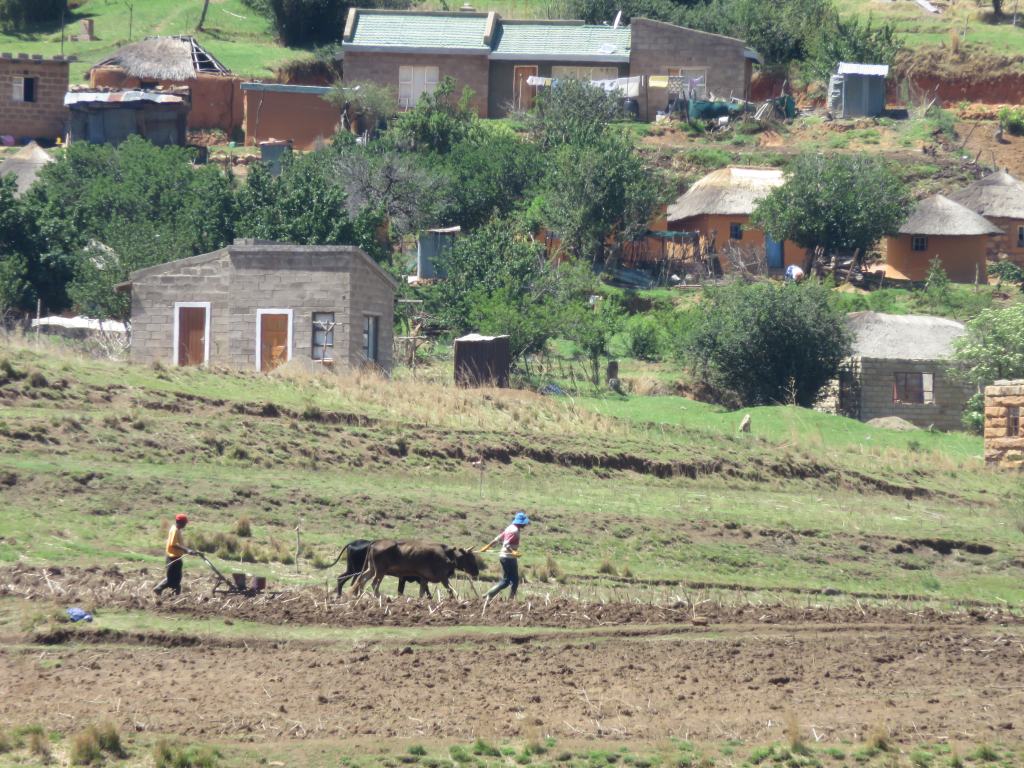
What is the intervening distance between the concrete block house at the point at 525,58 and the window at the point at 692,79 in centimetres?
4

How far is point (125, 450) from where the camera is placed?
27469mm

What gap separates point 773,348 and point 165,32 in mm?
45665

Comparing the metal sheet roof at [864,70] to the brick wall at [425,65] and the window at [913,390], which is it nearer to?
the brick wall at [425,65]

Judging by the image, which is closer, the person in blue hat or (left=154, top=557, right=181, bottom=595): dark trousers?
(left=154, top=557, right=181, bottom=595): dark trousers

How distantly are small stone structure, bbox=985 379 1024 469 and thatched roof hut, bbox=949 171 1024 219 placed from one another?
26176 millimetres

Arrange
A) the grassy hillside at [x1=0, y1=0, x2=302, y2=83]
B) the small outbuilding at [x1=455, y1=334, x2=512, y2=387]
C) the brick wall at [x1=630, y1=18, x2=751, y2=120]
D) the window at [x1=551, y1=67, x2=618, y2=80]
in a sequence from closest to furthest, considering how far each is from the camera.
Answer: the small outbuilding at [x1=455, y1=334, x2=512, y2=387], the brick wall at [x1=630, y1=18, x2=751, y2=120], the window at [x1=551, y1=67, x2=618, y2=80], the grassy hillside at [x1=0, y1=0, x2=302, y2=83]

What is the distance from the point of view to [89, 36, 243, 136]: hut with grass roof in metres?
72.3

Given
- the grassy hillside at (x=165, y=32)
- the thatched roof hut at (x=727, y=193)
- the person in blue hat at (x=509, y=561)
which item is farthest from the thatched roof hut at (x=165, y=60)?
the person in blue hat at (x=509, y=561)

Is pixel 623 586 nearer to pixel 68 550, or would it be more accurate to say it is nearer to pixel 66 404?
pixel 68 550

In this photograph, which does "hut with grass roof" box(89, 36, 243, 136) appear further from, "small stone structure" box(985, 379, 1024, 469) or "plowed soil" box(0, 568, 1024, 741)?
"plowed soil" box(0, 568, 1024, 741)

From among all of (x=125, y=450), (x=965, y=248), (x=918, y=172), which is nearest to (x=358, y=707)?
(x=125, y=450)

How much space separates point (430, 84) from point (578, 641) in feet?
186

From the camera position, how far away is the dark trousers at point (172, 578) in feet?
65.4

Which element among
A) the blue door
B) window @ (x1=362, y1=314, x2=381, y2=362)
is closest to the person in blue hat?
window @ (x1=362, y1=314, x2=381, y2=362)
